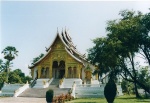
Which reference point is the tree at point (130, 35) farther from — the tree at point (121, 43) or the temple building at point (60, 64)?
the temple building at point (60, 64)

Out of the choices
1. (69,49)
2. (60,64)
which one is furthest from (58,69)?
(69,49)

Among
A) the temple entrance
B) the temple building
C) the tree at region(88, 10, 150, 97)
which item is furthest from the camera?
the temple entrance

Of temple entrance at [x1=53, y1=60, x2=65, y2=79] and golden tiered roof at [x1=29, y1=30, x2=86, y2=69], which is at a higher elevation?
golden tiered roof at [x1=29, y1=30, x2=86, y2=69]

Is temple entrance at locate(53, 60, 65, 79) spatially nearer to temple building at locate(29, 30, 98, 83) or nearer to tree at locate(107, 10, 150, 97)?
temple building at locate(29, 30, 98, 83)

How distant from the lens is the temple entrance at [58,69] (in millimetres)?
44781

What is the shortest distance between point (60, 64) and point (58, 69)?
901 mm

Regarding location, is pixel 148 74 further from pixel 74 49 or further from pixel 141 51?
pixel 141 51

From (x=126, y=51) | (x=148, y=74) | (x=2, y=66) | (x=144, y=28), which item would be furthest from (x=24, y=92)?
(x=2, y=66)

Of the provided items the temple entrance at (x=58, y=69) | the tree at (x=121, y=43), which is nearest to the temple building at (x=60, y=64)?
→ the temple entrance at (x=58, y=69)

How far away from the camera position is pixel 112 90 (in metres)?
21.4

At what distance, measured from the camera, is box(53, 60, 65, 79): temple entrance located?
44781 millimetres

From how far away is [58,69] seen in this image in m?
45.0

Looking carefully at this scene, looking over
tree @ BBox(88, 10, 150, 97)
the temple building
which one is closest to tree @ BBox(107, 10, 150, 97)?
tree @ BBox(88, 10, 150, 97)

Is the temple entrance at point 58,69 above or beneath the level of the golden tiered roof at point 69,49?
beneath
